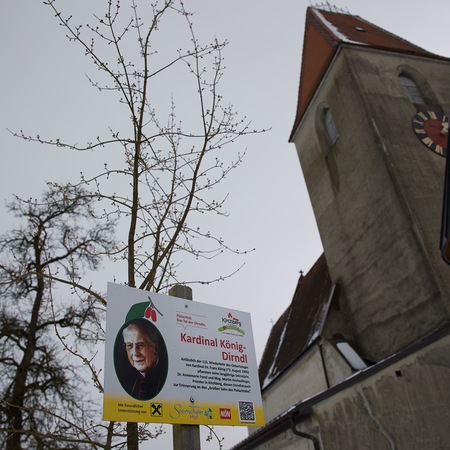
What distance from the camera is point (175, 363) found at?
255cm

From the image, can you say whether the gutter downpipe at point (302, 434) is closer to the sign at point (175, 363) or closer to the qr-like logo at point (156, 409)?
the sign at point (175, 363)

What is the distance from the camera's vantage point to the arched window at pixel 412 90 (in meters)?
12.5

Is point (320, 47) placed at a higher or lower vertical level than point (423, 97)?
higher

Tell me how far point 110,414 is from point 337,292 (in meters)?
10.4

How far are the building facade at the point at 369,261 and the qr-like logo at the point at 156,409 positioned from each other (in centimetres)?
550

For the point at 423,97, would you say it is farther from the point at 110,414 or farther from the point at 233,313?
the point at 110,414

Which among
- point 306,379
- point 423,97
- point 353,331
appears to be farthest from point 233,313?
point 423,97

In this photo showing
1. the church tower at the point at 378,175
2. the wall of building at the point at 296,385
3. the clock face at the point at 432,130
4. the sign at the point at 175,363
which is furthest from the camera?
the wall of building at the point at 296,385

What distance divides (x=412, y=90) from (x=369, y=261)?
17.9 feet

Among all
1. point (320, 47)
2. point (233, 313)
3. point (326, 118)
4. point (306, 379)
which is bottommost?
point (233, 313)

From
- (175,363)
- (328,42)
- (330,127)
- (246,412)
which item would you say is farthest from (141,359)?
(328,42)

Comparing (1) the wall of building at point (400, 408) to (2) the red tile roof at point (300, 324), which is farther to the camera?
(2) the red tile roof at point (300, 324)

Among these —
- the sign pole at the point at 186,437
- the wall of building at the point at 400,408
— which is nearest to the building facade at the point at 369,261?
the wall of building at the point at 400,408

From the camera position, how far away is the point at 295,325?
15484 mm
